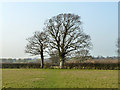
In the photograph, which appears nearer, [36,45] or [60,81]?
[60,81]

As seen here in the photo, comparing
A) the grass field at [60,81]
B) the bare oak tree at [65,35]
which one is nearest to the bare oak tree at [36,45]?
the bare oak tree at [65,35]

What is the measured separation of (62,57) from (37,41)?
20.8 feet

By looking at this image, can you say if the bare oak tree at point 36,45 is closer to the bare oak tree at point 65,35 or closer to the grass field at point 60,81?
the bare oak tree at point 65,35

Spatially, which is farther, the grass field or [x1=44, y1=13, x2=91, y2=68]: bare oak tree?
[x1=44, y1=13, x2=91, y2=68]: bare oak tree

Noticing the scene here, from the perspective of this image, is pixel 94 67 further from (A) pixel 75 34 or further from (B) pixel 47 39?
(B) pixel 47 39

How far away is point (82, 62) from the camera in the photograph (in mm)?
35500

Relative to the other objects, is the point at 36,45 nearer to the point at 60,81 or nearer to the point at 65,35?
the point at 65,35

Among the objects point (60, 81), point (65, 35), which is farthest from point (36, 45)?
point (60, 81)

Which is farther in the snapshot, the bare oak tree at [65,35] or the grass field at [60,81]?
the bare oak tree at [65,35]

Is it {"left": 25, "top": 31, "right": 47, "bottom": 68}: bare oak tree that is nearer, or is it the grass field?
the grass field

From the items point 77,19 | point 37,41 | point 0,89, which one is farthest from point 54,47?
point 0,89

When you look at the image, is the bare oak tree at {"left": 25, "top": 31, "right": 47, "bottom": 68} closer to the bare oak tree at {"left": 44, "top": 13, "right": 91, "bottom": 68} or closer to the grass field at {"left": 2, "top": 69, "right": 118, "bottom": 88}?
the bare oak tree at {"left": 44, "top": 13, "right": 91, "bottom": 68}

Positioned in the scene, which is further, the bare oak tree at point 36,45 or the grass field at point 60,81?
the bare oak tree at point 36,45

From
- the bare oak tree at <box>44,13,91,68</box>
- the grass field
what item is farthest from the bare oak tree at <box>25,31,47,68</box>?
the grass field
